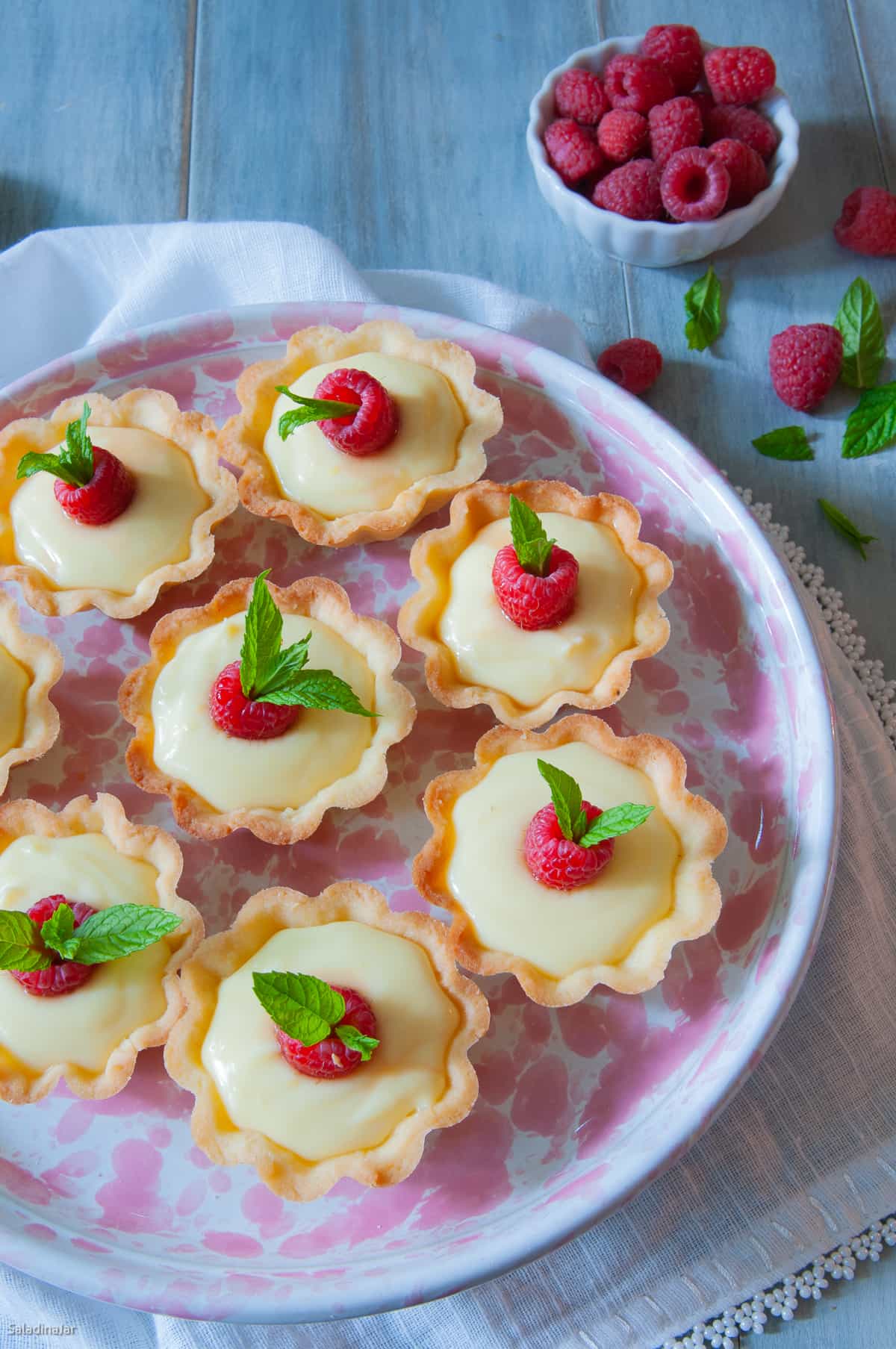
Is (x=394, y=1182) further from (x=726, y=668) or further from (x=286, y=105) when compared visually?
(x=286, y=105)

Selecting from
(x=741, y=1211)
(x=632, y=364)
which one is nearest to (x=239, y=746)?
(x=741, y=1211)

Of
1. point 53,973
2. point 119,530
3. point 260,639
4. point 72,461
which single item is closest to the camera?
point 53,973

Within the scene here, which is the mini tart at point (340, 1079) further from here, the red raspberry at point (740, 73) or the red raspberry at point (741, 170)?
the red raspberry at point (740, 73)

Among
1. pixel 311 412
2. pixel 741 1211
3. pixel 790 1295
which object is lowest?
pixel 790 1295

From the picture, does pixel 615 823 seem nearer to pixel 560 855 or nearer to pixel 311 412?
pixel 560 855

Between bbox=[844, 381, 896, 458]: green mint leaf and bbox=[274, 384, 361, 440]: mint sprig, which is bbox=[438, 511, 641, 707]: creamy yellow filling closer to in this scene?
bbox=[274, 384, 361, 440]: mint sprig
